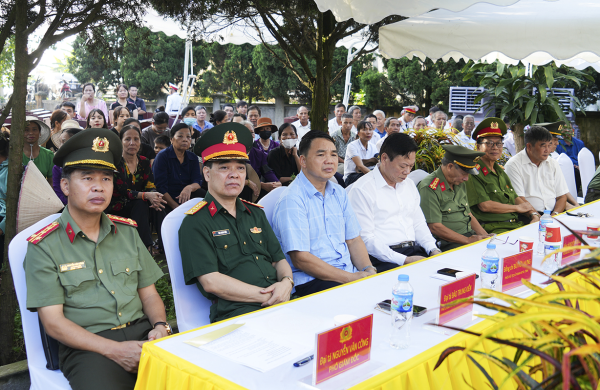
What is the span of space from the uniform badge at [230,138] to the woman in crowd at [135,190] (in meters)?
1.76

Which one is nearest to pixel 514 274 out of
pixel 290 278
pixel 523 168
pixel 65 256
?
pixel 290 278

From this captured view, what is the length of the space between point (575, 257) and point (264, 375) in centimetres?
210

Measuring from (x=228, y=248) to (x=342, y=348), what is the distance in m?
1.07

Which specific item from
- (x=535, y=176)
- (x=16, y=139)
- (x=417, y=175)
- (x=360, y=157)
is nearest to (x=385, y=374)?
(x=16, y=139)

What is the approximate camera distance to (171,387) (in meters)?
1.37

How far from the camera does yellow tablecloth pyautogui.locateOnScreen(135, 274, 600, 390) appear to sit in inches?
50.8

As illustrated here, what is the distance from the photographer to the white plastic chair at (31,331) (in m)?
1.80

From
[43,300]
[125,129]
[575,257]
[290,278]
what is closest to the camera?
[43,300]

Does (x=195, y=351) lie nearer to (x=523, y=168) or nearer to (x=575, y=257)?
(x=575, y=257)

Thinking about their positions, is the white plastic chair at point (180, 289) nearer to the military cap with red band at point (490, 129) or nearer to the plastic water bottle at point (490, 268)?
the plastic water bottle at point (490, 268)

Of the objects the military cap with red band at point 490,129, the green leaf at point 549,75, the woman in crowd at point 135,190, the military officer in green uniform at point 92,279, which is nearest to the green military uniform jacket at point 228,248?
the military officer in green uniform at point 92,279

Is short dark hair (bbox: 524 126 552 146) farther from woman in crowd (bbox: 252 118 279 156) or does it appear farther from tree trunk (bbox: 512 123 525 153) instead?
woman in crowd (bbox: 252 118 279 156)

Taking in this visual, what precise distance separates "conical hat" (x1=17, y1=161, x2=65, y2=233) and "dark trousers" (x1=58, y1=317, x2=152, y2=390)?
85 cm

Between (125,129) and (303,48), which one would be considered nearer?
(125,129)
